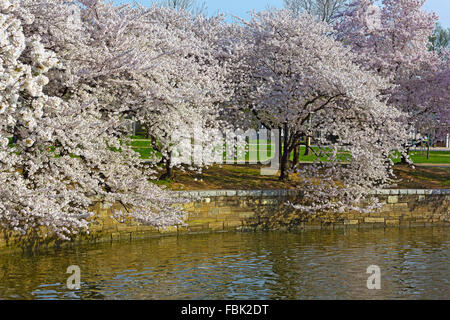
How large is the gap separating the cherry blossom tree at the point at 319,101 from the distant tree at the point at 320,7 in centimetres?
1754

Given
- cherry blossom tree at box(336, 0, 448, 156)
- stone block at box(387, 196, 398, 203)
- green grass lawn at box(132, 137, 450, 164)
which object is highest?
cherry blossom tree at box(336, 0, 448, 156)

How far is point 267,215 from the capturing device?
855 inches

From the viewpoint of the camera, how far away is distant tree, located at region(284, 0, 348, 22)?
136ft

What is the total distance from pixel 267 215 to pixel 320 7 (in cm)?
2446

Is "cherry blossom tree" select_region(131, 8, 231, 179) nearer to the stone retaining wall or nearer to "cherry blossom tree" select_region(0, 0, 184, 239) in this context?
"cherry blossom tree" select_region(0, 0, 184, 239)

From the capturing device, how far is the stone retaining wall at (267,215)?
751 inches

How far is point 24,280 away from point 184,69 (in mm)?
7982

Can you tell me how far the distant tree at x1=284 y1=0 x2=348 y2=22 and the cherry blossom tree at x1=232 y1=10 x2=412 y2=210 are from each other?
1754cm

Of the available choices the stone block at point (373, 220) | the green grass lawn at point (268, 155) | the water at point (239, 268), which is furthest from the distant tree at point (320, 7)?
the water at point (239, 268)

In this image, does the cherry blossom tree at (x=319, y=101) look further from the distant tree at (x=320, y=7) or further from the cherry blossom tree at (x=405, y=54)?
the distant tree at (x=320, y=7)

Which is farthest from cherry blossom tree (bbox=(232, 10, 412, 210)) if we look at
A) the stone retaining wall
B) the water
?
the water

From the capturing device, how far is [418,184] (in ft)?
83.5

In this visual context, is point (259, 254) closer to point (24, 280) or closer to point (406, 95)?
point (24, 280)

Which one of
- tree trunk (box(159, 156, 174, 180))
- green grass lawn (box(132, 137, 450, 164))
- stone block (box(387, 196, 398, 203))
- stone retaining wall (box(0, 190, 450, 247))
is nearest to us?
stone retaining wall (box(0, 190, 450, 247))
